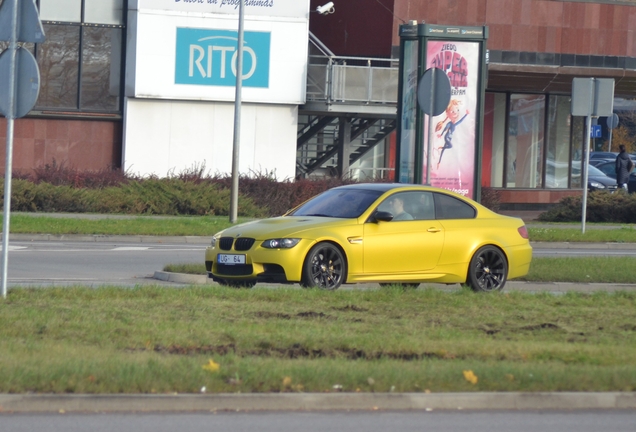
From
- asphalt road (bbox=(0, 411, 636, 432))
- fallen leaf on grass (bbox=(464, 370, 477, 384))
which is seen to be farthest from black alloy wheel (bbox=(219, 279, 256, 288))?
asphalt road (bbox=(0, 411, 636, 432))

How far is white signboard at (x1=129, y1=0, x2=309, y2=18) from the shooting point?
31.6m

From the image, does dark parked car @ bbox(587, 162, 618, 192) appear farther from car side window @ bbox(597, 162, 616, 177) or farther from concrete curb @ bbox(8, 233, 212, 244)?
concrete curb @ bbox(8, 233, 212, 244)

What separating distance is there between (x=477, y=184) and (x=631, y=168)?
56.7 ft

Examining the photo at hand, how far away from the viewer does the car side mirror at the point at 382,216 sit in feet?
41.9

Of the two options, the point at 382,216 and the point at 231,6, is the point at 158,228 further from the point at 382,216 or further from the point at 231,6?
the point at 231,6

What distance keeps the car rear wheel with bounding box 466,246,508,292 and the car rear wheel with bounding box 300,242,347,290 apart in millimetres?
1846

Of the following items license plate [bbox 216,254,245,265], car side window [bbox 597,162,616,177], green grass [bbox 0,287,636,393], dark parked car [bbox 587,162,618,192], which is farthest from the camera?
car side window [bbox 597,162,616,177]

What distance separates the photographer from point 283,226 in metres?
12.5

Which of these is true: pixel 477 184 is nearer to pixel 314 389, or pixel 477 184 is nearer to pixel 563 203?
pixel 563 203

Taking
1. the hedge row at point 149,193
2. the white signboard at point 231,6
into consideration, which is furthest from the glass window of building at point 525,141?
the hedge row at point 149,193

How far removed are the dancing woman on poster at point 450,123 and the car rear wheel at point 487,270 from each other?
28.1ft

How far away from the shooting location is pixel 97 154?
32594 millimetres

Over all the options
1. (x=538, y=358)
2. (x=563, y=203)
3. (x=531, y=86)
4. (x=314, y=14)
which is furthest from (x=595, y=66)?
(x=538, y=358)

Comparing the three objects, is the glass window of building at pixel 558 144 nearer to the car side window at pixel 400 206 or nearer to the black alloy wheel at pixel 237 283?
the car side window at pixel 400 206
